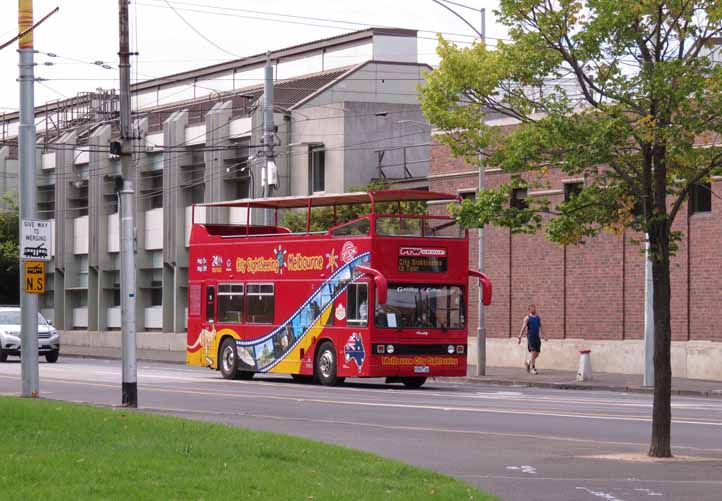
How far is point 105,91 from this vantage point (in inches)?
2333

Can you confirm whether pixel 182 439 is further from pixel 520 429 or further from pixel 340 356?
pixel 340 356

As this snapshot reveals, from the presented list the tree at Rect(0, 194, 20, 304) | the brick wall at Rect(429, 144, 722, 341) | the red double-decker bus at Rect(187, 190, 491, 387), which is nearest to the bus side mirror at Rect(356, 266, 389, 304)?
the red double-decker bus at Rect(187, 190, 491, 387)

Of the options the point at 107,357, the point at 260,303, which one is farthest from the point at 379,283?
the point at 107,357

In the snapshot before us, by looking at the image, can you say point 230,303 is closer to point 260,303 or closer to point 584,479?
point 260,303

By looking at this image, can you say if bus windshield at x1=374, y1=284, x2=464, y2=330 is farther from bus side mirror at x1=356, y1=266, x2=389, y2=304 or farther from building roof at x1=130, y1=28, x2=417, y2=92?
building roof at x1=130, y1=28, x2=417, y2=92

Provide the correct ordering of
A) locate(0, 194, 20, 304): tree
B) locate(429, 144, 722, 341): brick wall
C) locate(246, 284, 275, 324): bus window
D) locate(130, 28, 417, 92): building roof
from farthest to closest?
1. locate(0, 194, 20, 304): tree
2. locate(130, 28, 417, 92): building roof
3. locate(429, 144, 722, 341): brick wall
4. locate(246, 284, 275, 324): bus window

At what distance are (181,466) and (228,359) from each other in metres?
22.9

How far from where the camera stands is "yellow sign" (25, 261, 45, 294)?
74.5ft

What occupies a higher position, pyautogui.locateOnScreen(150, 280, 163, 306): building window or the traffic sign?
the traffic sign

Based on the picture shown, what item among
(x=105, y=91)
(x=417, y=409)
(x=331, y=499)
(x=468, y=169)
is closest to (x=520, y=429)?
(x=417, y=409)

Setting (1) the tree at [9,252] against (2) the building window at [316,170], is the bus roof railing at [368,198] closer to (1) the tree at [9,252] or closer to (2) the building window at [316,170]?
(2) the building window at [316,170]

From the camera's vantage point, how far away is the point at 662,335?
15.6 meters

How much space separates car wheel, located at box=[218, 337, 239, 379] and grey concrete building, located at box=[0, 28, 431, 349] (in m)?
12.9

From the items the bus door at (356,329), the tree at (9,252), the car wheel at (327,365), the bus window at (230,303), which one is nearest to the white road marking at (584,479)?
the bus door at (356,329)
